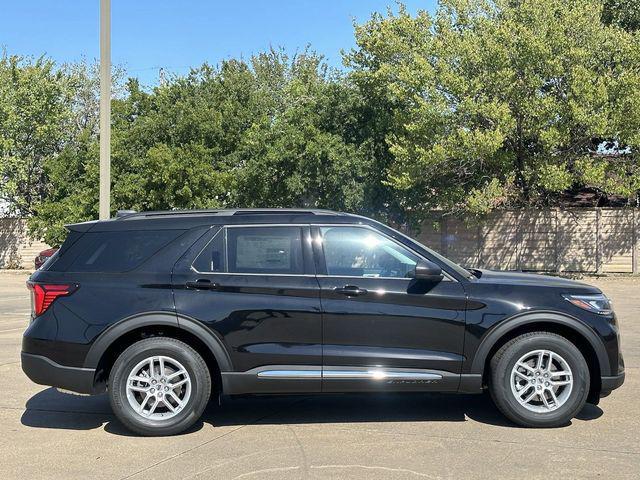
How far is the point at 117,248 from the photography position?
19.3 feet

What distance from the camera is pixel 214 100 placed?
87.8 feet

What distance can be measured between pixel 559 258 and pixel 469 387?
18.9m

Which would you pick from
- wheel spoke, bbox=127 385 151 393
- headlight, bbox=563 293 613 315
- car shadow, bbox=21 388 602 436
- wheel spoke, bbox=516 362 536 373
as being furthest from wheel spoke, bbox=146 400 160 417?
headlight, bbox=563 293 613 315

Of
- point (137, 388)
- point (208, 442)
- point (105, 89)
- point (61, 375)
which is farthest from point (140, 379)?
point (105, 89)

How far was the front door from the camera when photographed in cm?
556

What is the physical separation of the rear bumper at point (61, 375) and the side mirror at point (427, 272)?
9.25 ft

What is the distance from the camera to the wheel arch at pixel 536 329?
5609 mm

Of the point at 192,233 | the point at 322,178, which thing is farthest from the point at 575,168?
the point at 192,233

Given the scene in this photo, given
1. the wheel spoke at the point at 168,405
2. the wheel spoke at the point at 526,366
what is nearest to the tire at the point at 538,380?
the wheel spoke at the point at 526,366

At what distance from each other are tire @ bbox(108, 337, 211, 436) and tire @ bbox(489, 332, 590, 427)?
2481 mm

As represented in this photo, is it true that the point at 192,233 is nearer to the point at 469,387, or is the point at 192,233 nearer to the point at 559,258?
the point at 469,387

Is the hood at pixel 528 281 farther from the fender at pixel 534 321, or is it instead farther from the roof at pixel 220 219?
the roof at pixel 220 219

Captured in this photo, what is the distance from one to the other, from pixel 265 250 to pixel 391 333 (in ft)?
4.24

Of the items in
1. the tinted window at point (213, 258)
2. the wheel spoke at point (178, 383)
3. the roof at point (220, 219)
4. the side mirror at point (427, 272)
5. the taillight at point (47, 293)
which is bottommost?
the wheel spoke at point (178, 383)
